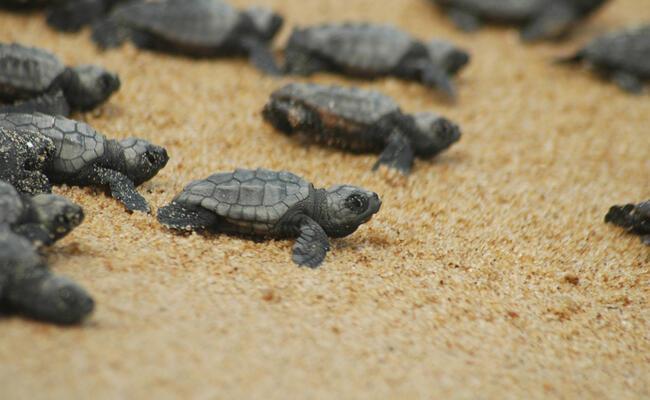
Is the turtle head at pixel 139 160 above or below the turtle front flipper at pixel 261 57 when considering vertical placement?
below

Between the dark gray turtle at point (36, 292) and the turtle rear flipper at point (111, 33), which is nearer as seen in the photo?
the dark gray turtle at point (36, 292)

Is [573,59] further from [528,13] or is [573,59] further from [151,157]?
[151,157]

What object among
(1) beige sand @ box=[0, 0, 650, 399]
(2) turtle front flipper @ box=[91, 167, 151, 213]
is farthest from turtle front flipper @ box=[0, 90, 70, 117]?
(2) turtle front flipper @ box=[91, 167, 151, 213]

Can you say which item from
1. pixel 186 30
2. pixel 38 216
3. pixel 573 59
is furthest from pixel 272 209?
pixel 573 59

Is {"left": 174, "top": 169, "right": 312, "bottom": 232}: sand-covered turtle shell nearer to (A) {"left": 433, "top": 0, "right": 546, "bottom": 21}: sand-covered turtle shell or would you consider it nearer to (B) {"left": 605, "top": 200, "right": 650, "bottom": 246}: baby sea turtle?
(B) {"left": 605, "top": 200, "right": 650, "bottom": 246}: baby sea turtle

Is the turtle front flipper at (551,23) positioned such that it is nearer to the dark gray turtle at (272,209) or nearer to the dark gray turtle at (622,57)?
the dark gray turtle at (622,57)

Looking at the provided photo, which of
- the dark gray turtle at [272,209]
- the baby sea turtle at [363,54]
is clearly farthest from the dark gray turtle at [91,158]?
the baby sea turtle at [363,54]
